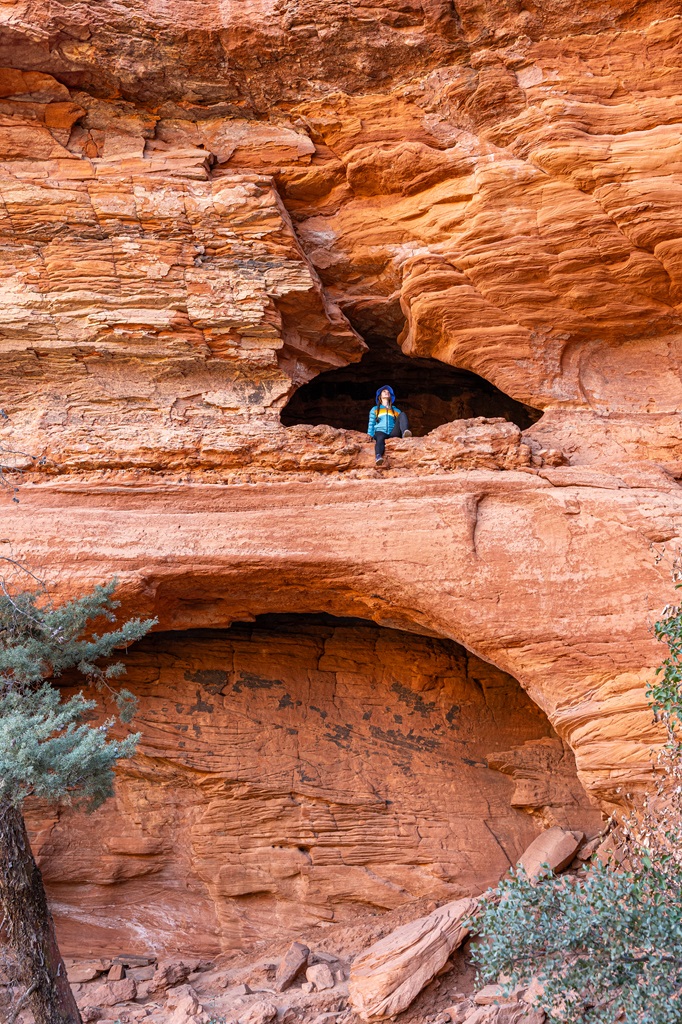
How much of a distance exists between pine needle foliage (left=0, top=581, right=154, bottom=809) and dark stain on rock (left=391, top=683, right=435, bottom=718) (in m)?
3.30

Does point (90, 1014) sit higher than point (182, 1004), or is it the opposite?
point (182, 1004)

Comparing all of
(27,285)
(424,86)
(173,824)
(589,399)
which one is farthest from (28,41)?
(173,824)

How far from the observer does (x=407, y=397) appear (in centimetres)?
1193

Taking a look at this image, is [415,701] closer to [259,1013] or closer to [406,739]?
[406,739]

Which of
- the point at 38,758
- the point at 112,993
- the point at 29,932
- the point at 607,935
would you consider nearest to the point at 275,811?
the point at 112,993

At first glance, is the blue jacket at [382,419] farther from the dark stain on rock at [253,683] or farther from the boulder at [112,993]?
the boulder at [112,993]

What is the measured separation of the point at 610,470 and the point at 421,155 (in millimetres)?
3947

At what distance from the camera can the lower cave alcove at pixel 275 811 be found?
9.16 metres

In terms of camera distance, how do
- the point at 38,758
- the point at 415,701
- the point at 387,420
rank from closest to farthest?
the point at 38,758 < the point at 387,420 < the point at 415,701

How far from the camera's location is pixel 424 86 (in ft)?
29.5

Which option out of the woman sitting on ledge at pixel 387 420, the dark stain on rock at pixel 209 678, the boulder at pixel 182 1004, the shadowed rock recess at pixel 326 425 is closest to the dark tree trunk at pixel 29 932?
the boulder at pixel 182 1004

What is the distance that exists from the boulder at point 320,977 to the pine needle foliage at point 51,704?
3.01 metres

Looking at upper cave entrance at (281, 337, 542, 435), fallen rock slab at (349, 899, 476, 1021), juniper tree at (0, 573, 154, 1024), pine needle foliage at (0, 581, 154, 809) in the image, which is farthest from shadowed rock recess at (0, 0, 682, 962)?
upper cave entrance at (281, 337, 542, 435)

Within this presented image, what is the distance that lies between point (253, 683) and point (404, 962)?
3.35 meters
